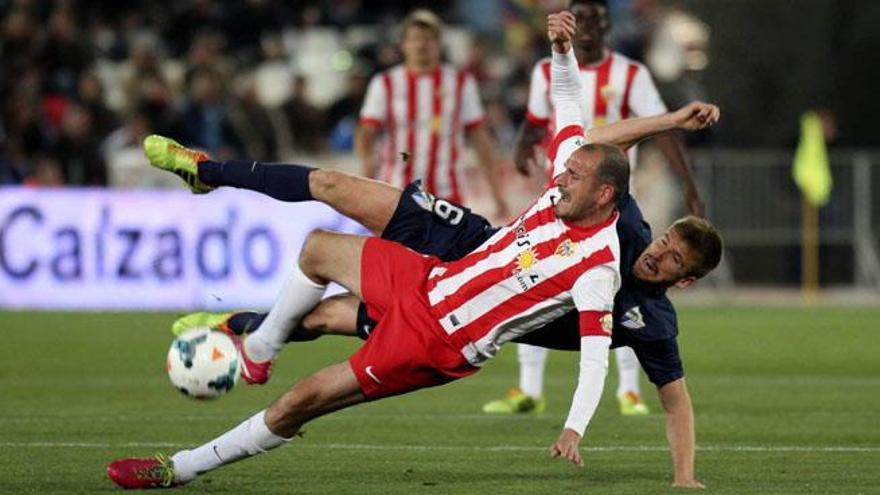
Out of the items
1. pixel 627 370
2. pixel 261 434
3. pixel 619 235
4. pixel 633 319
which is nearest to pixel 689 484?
pixel 633 319

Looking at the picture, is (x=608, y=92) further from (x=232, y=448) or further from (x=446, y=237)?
(x=232, y=448)

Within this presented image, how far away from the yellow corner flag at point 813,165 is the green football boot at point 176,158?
47.8ft

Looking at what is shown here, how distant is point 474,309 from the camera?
869cm

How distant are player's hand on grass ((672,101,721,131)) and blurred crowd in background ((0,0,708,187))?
13124 millimetres

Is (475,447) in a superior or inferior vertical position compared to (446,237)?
inferior

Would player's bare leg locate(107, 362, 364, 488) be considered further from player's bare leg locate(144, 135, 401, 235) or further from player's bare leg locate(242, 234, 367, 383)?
player's bare leg locate(144, 135, 401, 235)

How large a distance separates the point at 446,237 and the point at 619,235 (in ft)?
2.81

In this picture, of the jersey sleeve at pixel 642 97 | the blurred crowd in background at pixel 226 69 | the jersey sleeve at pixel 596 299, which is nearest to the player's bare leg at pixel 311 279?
the jersey sleeve at pixel 596 299

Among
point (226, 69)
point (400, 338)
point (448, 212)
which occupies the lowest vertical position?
point (400, 338)

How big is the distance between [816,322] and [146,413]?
9.52 meters

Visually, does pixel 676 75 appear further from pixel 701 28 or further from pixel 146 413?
pixel 146 413

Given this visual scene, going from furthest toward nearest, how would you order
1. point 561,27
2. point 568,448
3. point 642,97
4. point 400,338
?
point 642,97, point 561,27, point 400,338, point 568,448

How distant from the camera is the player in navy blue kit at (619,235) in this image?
872cm

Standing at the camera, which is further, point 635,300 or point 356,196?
point 356,196
